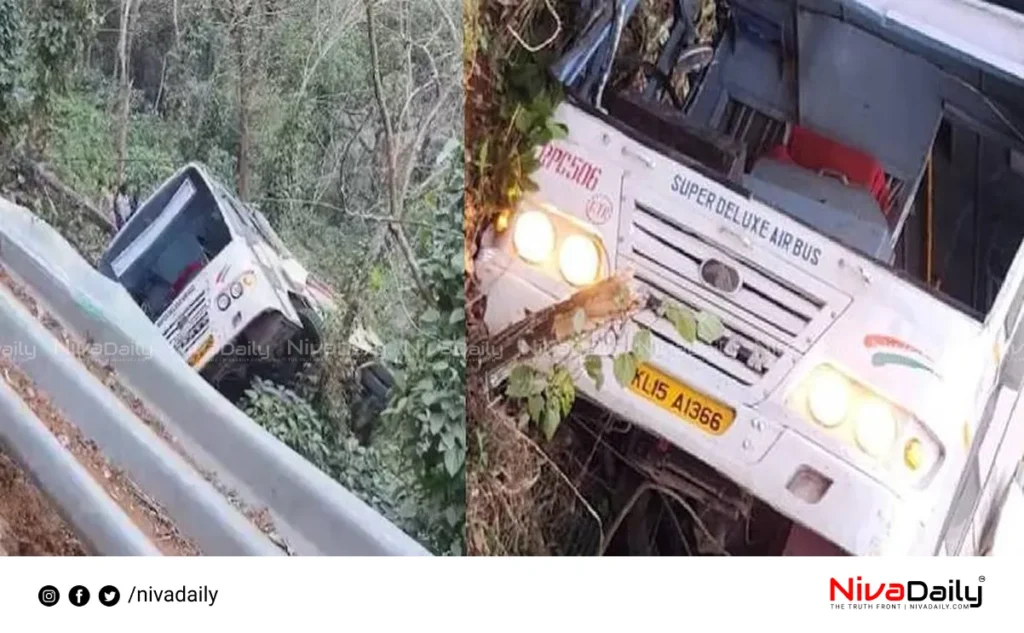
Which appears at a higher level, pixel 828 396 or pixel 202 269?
pixel 828 396

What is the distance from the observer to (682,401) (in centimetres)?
220

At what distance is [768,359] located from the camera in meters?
2.16

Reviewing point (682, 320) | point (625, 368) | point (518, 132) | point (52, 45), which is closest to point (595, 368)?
point (625, 368)

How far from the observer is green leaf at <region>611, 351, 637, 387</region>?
2.22 metres

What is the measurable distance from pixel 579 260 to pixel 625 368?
6.9 inches

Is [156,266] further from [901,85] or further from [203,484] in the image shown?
[901,85]

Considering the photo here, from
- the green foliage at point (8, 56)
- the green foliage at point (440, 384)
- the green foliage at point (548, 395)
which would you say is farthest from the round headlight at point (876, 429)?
the green foliage at point (8, 56)

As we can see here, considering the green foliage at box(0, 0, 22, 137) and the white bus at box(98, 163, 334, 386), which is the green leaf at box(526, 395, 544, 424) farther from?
the green foliage at box(0, 0, 22, 137)

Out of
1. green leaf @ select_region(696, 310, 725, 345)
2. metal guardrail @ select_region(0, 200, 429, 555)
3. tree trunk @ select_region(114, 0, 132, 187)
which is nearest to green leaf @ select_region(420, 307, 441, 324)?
metal guardrail @ select_region(0, 200, 429, 555)
